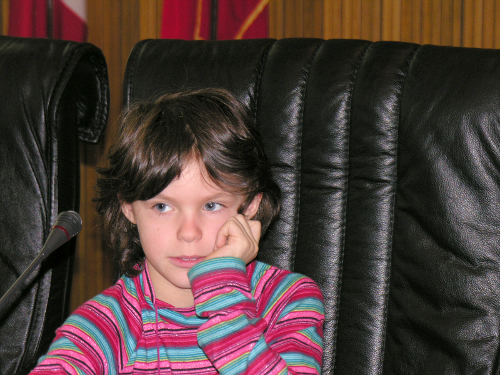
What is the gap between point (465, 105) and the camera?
93cm

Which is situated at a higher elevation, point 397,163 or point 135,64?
point 135,64

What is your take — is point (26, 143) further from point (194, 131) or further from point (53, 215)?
point (194, 131)

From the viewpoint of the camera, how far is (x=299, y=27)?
159 centimetres

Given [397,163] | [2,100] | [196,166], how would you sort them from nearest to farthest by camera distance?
[196,166] < [397,163] < [2,100]

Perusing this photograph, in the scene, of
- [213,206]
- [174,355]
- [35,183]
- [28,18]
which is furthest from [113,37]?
[174,355]

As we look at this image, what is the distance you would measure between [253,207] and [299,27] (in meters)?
0.78

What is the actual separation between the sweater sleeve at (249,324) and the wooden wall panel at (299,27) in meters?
0.52

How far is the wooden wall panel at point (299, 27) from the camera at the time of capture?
1.41 meters

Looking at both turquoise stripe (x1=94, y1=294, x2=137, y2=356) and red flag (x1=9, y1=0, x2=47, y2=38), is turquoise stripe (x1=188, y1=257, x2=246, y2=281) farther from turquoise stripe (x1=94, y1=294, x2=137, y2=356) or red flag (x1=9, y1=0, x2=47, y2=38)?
red flag (x1=9, y1=0, x2=47, y2=38)

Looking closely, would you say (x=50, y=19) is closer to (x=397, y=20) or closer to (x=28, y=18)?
(x=28, y=18)

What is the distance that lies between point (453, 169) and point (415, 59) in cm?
23

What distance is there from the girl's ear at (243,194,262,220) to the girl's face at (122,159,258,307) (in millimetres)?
61

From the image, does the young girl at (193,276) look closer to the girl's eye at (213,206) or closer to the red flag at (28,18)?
the girl's eye at (213,206)

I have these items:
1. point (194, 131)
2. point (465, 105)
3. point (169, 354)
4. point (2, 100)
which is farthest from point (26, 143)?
point (465, 105)
